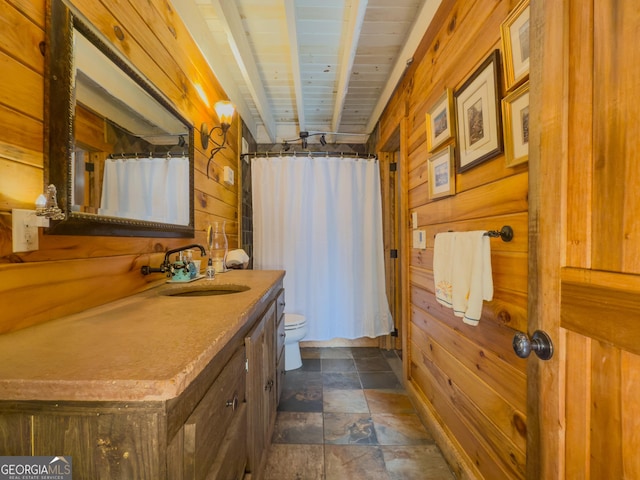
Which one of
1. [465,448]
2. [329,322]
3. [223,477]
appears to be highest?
[223,477]

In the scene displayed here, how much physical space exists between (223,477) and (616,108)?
3.85ft

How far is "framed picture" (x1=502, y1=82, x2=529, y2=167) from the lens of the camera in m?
0.85

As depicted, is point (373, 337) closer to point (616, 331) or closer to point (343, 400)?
point (343, 400)

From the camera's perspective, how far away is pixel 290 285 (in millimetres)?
2562

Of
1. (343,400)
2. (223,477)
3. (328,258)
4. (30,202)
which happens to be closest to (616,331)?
(223,477)

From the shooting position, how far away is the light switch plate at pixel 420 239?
66.2 inches

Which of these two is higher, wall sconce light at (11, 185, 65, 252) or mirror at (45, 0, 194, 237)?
Answer: mirror at (45, 0, 194, 237)

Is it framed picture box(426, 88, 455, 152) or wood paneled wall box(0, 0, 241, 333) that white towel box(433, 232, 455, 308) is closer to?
framed picture box(426, 88, 455, 152)

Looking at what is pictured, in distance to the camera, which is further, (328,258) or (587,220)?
(328,258)

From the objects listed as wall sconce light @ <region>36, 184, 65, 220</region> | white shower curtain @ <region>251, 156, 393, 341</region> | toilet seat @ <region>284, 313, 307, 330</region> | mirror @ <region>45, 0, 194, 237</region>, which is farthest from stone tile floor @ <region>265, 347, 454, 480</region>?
wall sconce light @ <region>36, 184, 65, 220</region>

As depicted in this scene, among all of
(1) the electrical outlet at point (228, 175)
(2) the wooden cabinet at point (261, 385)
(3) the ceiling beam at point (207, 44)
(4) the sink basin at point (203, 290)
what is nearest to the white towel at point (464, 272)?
(2) the wooden cabinet at point (261, 385)

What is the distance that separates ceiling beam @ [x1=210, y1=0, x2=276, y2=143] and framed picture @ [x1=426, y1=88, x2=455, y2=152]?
1186 millimetres

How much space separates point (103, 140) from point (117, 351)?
0.76 m

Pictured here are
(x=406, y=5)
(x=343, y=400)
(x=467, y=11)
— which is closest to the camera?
(x=467, y=11)
